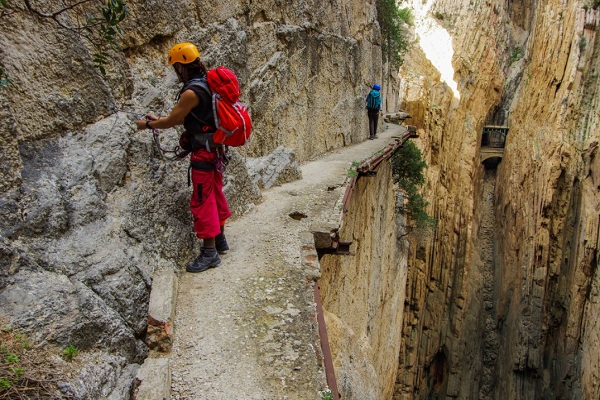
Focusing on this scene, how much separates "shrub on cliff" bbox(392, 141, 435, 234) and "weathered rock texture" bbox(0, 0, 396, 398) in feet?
40.4

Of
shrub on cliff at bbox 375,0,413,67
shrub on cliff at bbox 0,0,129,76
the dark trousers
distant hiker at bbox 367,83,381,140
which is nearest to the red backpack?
shrub on cliff at bbox 0,0,129,76

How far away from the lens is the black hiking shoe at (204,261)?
159 inches

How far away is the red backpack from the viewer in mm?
3637

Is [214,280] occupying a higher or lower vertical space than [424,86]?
lower

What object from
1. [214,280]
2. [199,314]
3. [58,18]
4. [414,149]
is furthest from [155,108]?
[414,149]

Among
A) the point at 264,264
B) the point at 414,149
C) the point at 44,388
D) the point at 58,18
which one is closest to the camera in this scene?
the point at 44,388

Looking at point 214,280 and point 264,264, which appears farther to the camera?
point 264,264

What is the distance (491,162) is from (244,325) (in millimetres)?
26172

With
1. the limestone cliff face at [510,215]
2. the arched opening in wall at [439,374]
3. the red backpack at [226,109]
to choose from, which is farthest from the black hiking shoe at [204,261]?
the arched opening in wall at [439,374]

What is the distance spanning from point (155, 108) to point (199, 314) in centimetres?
217

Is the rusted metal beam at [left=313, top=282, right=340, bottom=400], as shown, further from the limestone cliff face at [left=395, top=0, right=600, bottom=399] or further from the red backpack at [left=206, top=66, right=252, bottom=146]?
the limestone cliff face at [left=395, top=0, right=600, bottom=399]

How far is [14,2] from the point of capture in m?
3.01

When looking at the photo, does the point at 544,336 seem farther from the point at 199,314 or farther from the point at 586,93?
the point at 199,314

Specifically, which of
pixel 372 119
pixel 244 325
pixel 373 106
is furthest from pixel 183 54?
pixel 372 119
